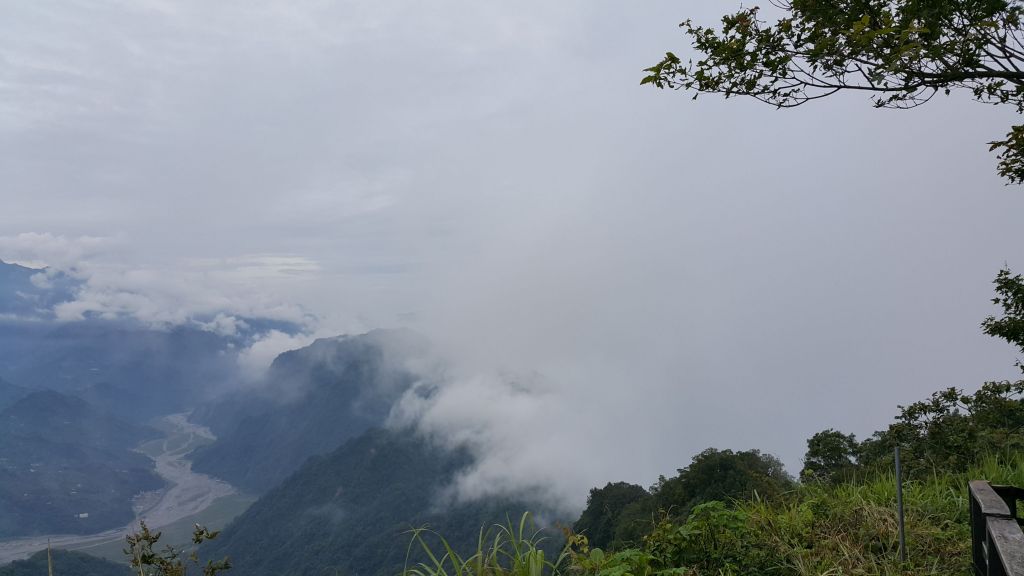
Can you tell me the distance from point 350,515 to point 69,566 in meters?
79.8

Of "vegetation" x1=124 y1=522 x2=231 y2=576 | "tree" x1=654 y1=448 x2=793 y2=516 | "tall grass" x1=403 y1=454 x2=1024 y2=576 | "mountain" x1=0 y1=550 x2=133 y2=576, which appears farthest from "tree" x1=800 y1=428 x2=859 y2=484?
"mountain" x1=0 y1=550 x2=133 y2=576

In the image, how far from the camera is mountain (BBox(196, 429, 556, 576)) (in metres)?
131

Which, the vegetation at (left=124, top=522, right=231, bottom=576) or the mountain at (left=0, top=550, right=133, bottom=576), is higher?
the vegetation at (left=124, top=522, right=231, bottom=576)

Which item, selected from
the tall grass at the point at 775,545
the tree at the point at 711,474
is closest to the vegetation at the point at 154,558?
the tall grass at the point at 775,545

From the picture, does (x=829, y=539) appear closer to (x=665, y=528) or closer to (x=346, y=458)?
(x=665, y=528)

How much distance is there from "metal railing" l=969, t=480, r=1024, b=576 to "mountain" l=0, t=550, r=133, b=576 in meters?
116

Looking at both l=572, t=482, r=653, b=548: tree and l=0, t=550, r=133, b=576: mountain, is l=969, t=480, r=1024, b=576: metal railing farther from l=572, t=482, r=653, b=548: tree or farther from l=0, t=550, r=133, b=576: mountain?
l=0, t=550, r=133, b=576: mountain

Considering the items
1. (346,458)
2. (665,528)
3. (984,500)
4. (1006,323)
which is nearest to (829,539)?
(665,528)

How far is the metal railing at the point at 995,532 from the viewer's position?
188cm

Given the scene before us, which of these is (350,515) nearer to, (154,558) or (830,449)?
(830,449)

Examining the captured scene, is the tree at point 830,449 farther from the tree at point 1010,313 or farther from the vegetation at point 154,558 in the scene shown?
the vegetation at point 154,558

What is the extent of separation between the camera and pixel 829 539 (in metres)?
4.00

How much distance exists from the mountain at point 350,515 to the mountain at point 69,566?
76.4ft

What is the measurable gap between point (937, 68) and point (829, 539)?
3.40m
